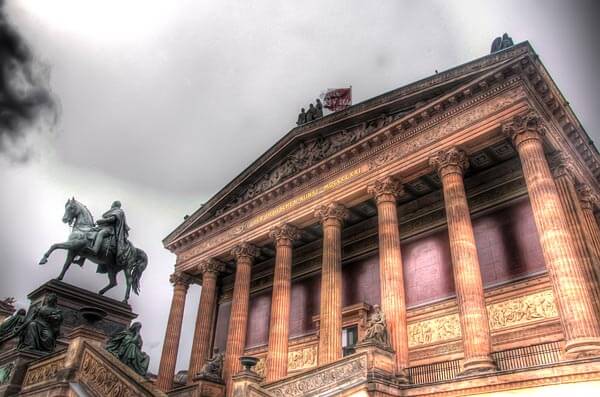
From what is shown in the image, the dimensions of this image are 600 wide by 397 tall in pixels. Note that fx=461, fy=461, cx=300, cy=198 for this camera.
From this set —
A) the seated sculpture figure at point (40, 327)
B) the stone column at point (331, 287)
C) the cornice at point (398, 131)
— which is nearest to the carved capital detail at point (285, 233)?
the cornice at point (398, 131)

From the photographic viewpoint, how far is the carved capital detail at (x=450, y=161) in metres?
15.8

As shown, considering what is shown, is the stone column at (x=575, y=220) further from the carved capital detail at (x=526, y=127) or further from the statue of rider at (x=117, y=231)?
the statue of rider at (x=117, y=231)

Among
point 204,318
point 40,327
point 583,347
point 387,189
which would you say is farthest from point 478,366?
point 204,318

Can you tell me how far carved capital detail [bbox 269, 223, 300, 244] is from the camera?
20719 millimetres

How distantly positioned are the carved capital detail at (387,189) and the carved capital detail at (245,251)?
7.55 meters

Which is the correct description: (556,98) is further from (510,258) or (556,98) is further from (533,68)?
(510,258)

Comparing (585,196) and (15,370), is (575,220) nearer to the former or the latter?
(585,196)

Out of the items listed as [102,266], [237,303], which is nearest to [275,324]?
[237,303]

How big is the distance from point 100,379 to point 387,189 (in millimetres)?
11838

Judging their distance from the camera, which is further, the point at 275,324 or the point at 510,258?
the point at 275,324

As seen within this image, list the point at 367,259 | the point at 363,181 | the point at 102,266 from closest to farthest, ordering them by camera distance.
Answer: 1. the point at 102,266
2. the point at 363,181
3. the point at 367,259

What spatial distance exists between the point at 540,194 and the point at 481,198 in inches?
215

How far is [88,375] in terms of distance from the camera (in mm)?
8664

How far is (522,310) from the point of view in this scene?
15188mm
